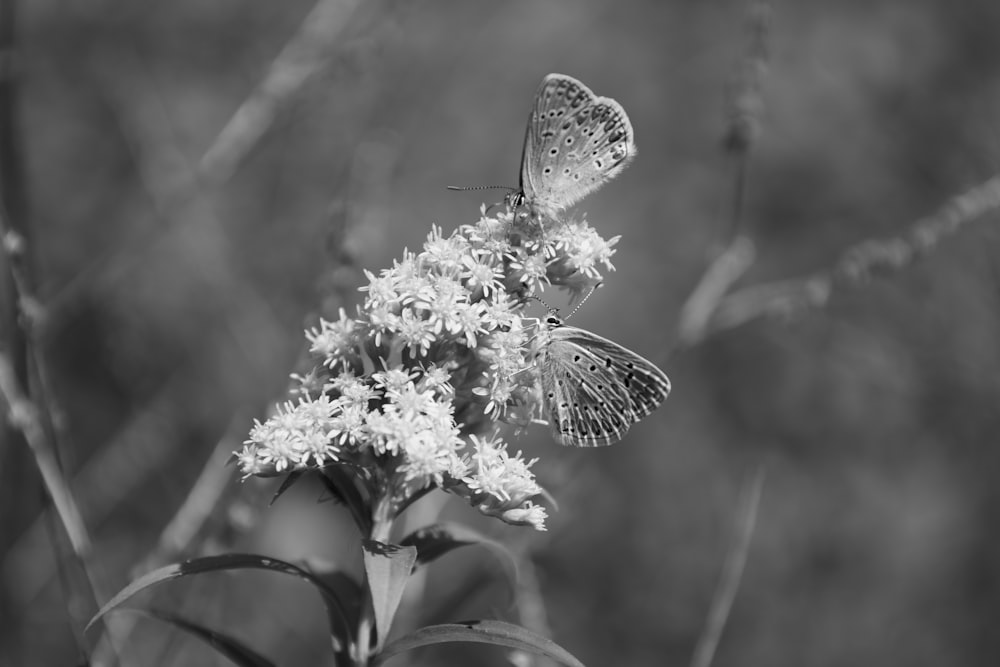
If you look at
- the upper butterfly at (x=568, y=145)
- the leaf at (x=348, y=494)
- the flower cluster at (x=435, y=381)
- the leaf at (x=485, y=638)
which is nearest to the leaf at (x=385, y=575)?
the leaf at (x=485, y=638)

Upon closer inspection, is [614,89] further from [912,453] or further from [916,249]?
[916,249]

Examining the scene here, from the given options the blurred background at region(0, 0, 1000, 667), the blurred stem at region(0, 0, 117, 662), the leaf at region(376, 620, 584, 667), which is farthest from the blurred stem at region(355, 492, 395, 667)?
the blurred background at region(0, 0, 1000, 667)

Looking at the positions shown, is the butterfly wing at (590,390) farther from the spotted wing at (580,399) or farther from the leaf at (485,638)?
the leaf at (485,638)

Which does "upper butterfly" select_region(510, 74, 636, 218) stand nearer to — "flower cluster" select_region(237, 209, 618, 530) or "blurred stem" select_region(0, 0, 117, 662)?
"flower cluster" select_region(237, 209, 618, 530)

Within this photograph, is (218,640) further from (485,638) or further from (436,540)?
(485,638)

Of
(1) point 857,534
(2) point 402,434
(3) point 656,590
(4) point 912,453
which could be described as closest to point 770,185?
(4) point 912,453

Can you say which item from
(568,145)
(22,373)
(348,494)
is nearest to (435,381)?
(348,494)

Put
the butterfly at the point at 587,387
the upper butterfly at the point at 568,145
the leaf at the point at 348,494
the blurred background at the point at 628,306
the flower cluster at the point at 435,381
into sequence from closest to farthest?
the flower cluster at the point at 435,381 < the leaf at the point at 348,494 < the butterfly at the point at 587,387 < the upper butterfly at the point at 568,145 < the blurred background at the point at 628,306
